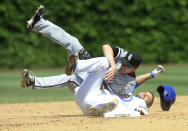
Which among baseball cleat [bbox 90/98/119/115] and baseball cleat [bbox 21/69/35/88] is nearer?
baseball cleat [bbox 90/98/119/115]

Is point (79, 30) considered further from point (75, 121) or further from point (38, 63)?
point (75, 121)

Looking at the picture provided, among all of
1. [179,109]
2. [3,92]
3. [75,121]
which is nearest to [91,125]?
[75,121]

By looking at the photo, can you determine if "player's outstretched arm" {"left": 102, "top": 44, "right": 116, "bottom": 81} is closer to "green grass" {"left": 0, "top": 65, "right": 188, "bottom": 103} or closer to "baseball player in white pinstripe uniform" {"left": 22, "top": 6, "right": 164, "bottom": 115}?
"baseball player in white pinstripe uniform" {"left": 22, "top": 6, "right": 164, "bottom": 115}

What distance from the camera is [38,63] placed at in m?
16.6

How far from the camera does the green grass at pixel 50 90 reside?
1124 cm

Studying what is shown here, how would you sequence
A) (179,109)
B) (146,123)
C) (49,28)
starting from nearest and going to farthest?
(146,123), (49,28), (179,109)

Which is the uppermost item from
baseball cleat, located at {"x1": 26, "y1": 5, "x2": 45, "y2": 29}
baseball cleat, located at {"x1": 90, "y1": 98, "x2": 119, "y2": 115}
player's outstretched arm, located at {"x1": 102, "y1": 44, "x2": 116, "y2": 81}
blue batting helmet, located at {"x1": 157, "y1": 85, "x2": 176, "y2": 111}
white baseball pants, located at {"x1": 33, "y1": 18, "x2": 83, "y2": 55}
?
baseball cleat, located at {"x1": 26, "y1": 5, "x2": 45, "y2": 29}

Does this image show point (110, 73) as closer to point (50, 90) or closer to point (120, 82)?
point (120, 82)

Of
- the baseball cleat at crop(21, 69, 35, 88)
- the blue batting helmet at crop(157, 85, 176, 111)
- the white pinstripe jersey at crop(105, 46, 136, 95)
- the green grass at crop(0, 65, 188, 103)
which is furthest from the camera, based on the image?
the green grass at crop(0, 65, 188, 103)

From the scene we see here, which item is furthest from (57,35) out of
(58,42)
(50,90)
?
(50,90)

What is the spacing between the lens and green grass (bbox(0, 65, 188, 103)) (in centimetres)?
1124

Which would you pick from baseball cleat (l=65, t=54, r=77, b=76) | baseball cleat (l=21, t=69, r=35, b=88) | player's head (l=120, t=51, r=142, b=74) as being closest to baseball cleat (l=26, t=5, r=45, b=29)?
baseball cleat (l=21, t=69, r=35, b=88)

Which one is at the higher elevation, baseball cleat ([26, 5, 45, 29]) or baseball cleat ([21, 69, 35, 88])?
baseball cleat ([26, 5, 45, 29])

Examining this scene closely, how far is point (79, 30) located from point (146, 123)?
10868mm
